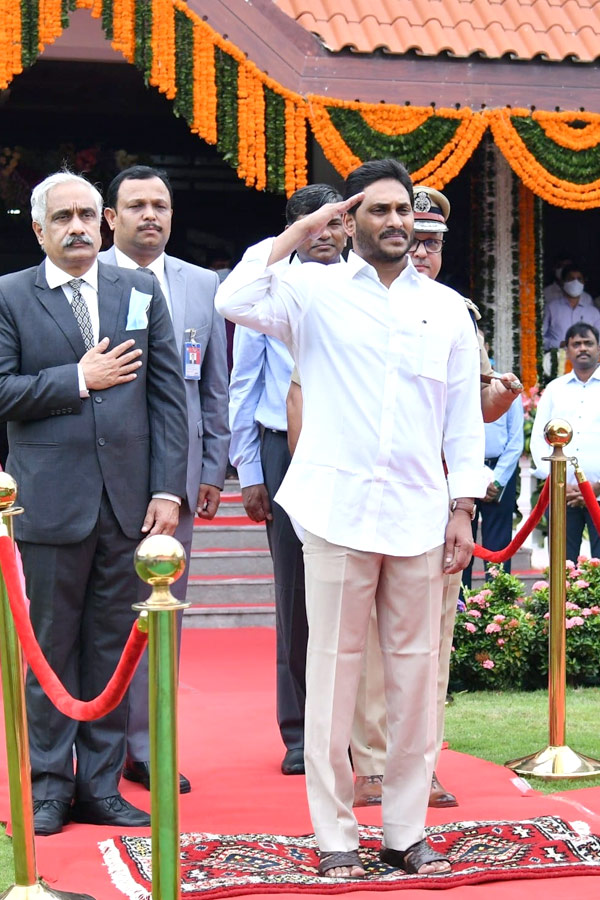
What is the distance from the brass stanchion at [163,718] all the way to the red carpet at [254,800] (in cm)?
70

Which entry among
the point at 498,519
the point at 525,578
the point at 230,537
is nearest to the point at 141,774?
the point at 498,519

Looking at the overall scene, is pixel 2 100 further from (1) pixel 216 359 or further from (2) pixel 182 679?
(1) pixel 216 359

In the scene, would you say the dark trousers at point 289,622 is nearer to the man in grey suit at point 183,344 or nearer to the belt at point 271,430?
the belt at point 271,430

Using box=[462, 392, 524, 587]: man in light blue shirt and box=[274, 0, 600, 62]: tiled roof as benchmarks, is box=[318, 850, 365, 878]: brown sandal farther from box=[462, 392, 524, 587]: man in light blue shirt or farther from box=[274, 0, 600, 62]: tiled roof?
box=[274, 0, 600, 62]: tiled roof

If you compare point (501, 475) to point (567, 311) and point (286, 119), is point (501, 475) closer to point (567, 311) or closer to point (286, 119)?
point (286, 119)

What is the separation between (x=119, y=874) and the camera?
3873 millimetres

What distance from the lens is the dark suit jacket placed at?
4.43 m

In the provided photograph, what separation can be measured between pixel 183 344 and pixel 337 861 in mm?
2149

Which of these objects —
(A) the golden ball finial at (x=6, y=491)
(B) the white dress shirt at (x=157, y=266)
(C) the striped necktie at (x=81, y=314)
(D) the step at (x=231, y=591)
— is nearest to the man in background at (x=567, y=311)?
(D) the step at (x=231, y=591)

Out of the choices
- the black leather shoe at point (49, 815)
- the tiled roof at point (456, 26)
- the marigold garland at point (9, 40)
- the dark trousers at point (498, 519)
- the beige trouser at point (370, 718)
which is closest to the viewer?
the black leather shoe at point (49, 815)

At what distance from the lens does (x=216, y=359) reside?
5363 mm

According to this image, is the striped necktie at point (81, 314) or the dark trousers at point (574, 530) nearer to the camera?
the striped necktie at point (81, 314)

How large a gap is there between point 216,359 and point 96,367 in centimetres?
97

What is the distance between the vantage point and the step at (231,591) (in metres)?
9.49
